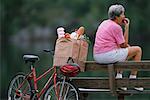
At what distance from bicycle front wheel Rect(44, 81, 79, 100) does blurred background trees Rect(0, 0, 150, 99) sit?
1363 centimetres

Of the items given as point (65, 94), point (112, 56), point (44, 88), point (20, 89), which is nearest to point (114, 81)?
point (112, 56)

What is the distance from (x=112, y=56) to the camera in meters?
8.84

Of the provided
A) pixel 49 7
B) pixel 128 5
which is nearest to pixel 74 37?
pixel 128 5

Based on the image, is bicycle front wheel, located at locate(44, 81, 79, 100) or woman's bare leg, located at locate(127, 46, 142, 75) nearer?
bicycle front wheel, located at locate(44, 81, 79, 100)

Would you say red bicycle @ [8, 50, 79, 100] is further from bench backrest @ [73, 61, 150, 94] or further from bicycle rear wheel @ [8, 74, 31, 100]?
bench backrest @ [73, 61, 150, 94]

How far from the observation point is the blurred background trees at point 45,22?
23609 millimetres

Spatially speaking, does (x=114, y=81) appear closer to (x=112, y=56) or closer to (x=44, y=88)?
(x=112, y=56)

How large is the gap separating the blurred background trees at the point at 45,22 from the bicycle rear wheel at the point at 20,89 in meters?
13.2

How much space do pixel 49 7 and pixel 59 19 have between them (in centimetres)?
56

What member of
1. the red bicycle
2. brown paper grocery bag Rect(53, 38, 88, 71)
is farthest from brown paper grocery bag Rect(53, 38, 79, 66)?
the red bicycle

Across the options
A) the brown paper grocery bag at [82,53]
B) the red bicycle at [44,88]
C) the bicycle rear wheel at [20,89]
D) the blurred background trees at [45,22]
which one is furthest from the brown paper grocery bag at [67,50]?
the blurred background trees at [45,22]

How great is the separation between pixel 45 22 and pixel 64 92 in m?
17.2

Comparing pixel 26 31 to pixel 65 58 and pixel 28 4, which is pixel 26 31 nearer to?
pixel 28 4

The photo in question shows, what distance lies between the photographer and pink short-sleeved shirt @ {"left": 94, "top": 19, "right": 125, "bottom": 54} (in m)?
8.87
